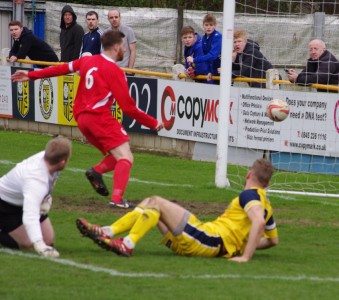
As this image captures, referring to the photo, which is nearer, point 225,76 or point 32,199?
point 32,199

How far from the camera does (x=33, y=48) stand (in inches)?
870

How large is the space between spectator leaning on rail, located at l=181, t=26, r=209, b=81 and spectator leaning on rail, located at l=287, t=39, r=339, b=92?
221 cm

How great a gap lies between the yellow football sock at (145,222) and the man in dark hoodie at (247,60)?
8.30 m

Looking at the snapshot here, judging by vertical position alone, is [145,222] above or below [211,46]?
below

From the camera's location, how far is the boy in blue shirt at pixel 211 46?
1783cm

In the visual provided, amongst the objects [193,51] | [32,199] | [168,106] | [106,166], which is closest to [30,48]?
[168,106]

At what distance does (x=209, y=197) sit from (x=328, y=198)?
1686 mm

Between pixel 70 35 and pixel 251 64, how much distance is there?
5.59 meters

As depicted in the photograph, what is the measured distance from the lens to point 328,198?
47.0 feet

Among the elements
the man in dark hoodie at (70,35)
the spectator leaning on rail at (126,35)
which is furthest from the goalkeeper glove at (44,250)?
the man in dark hoodie at (70,35)

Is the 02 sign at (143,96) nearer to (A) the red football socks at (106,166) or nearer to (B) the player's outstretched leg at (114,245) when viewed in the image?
(A) the red football socks at (106,166)

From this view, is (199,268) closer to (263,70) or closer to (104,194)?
(104,194)

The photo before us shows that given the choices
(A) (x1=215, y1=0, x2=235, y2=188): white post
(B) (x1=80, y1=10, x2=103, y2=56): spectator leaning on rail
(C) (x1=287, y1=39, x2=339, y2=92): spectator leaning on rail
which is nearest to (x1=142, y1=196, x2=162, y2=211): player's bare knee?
(A) (x1=215, y1=0, x2=235, y2=188): white post

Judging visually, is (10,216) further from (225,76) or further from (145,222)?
(225,76)
